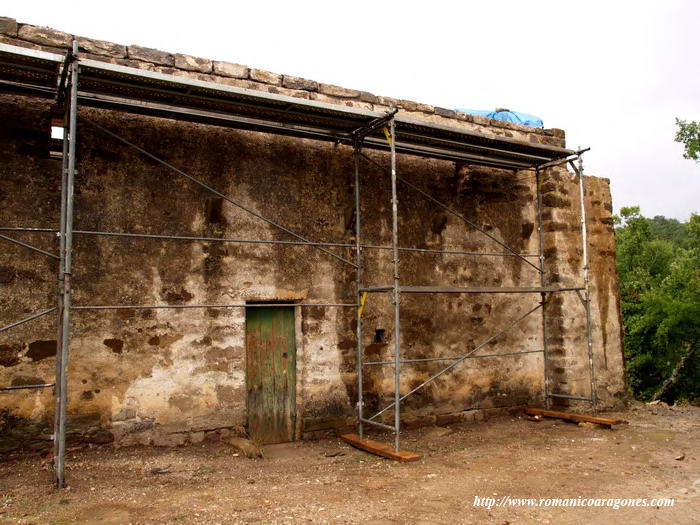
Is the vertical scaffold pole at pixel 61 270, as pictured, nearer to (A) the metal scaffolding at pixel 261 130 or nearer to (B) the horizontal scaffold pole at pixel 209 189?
(A) the metal scaffolding at pixel 261 130

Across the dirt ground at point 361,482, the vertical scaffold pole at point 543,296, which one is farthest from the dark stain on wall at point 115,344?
the vertical scaffold pole at point 543,296

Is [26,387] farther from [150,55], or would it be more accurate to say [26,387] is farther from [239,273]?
[150,55]

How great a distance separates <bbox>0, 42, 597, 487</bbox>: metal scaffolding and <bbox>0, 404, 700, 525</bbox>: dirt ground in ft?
1.38

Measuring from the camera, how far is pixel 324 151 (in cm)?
652

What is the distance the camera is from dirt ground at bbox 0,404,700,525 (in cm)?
393

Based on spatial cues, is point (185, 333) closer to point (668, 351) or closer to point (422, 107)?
point (422, 107)

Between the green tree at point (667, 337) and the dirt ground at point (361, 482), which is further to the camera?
the green tree at point (667, 337)

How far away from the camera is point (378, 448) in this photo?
557 centimetres

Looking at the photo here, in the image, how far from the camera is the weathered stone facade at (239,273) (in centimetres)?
509

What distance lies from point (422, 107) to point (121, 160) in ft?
12.2

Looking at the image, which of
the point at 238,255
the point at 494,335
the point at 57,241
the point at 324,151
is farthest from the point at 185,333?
the point at 494,335

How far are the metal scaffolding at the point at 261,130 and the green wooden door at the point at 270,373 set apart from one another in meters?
0.35

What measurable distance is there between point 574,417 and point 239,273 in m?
4.65

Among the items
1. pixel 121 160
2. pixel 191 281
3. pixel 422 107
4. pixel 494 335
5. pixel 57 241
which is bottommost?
pixel 494 335
